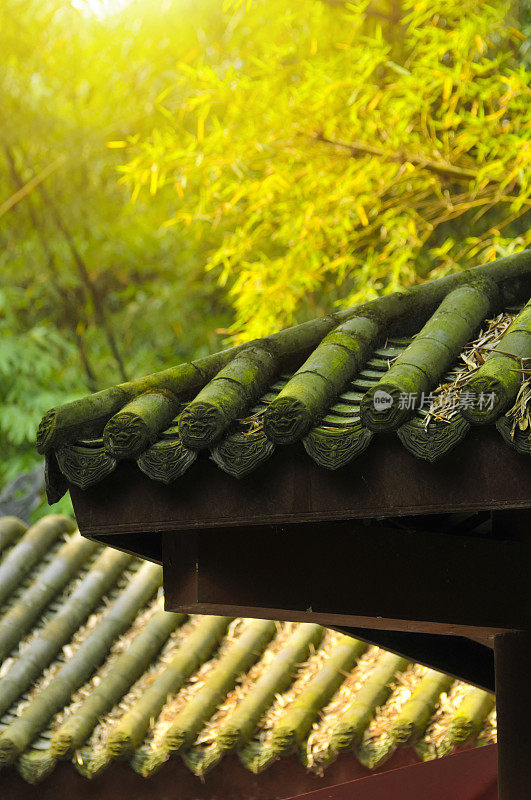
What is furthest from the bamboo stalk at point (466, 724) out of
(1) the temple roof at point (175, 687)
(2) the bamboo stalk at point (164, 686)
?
(2) the bamboo stalk at point (164, 686)

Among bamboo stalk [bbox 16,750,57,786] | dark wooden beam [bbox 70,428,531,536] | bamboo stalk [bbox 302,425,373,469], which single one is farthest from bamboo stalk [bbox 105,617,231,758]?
bamboo stalk [bbox 302,425,373,469]

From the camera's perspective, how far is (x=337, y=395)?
61.9 inches

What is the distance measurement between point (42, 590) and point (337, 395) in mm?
2450

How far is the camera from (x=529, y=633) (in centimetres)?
184

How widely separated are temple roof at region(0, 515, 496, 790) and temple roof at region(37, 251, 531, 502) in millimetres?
1589

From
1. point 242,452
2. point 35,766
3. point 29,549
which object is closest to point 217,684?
point 35,766

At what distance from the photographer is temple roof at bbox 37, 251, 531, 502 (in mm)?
1360

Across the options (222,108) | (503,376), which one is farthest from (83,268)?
(503,376)

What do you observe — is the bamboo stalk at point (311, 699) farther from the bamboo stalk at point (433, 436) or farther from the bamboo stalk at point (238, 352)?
the bamboo stalk at point (433, 436)

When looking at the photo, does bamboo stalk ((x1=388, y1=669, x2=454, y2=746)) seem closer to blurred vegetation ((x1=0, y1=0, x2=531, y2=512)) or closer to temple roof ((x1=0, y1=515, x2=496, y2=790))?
temple roof ((x1=0, y1=515, x2=496, y2=790))

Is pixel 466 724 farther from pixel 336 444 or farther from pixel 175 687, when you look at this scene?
pixel 336 444

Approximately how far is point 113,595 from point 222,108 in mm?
3857

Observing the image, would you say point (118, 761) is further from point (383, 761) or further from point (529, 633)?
point (529, 633)

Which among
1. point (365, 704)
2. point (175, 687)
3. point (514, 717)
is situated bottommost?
point (365, 704)
